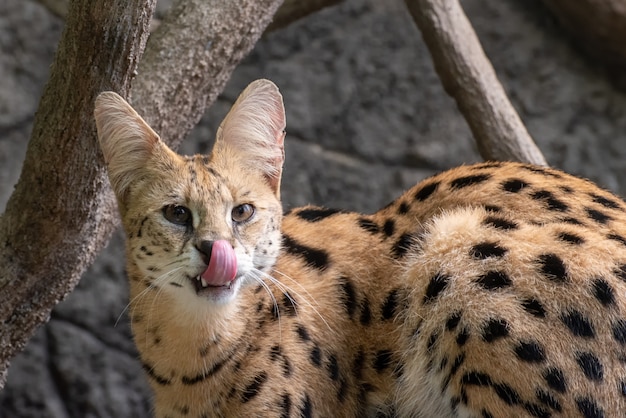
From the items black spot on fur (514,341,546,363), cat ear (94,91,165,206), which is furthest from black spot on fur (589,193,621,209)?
cat ear (94,91,165,206)

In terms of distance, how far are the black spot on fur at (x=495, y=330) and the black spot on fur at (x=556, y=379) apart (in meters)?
0.15

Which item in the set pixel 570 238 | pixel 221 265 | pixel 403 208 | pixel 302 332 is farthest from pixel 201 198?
pixel 570 238

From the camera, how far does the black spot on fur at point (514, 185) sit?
2.77m

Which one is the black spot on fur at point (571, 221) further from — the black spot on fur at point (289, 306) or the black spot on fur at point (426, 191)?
the black spot on fur at point (289, 306)

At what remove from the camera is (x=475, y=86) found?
362cm

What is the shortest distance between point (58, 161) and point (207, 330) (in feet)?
2.14

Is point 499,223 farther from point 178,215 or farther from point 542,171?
point 178,215

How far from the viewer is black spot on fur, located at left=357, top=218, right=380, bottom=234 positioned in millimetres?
2945

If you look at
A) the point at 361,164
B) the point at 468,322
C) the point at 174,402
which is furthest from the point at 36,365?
the point at 468,322

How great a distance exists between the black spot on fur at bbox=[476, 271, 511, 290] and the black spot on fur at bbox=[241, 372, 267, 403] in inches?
25.8

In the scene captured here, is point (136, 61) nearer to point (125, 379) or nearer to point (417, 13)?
point (417, 13)

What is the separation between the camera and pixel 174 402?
2.65 meters

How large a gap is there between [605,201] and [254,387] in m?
1.18

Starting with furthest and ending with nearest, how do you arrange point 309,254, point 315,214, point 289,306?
1. point 315,214
2. point 309,254
3. point 289,306
